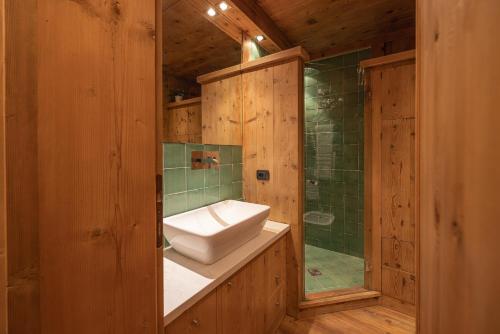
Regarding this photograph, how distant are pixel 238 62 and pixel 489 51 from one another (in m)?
1.78

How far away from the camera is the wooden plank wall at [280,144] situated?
168 cm

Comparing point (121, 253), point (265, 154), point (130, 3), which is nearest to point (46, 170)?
point (121, 253)

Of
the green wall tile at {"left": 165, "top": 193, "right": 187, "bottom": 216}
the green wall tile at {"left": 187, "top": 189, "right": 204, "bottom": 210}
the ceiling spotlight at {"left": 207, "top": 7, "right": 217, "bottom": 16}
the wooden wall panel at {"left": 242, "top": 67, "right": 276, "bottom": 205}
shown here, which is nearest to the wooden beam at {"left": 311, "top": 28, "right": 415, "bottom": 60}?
the wooden wall panel at {"left": 242, "top": 67, "right": 276, "bottom": 205}

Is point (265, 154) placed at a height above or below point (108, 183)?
above

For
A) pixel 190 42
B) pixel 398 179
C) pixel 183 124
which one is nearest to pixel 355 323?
pixel 398 179

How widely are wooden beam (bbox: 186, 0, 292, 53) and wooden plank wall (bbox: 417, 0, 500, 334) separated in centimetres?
147

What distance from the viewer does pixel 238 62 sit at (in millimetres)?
1837

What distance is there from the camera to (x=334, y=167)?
8.34 feet

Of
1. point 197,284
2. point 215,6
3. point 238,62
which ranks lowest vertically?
point 197,284

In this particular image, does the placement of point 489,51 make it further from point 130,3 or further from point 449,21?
point 130,3

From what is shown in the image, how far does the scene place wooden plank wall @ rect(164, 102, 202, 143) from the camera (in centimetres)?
129

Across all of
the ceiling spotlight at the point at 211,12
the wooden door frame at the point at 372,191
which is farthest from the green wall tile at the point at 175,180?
the wooden door frame at the point at 372,191

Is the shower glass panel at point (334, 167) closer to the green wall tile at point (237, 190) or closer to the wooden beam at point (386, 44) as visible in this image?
the wooden beam at point (386, 44)

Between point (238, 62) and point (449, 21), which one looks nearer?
point (449, 21)
